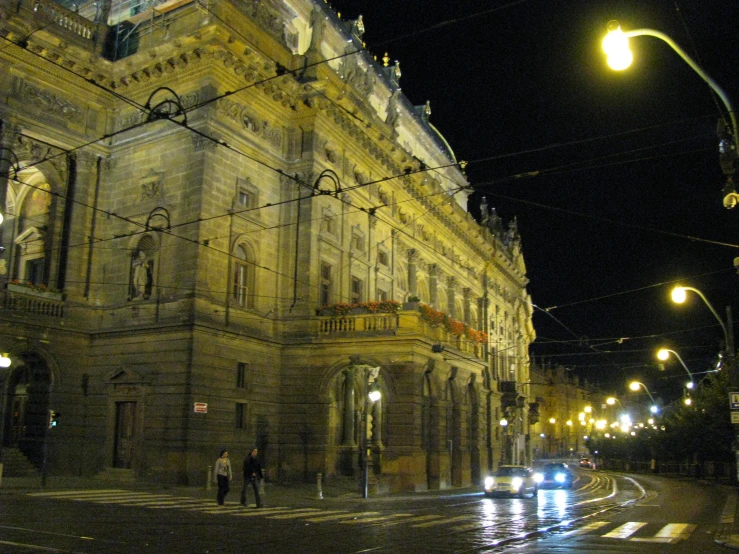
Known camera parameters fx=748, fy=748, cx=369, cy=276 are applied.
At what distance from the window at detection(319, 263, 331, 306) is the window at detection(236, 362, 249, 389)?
5.47 m

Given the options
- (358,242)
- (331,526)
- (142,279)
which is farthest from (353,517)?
(358,242)

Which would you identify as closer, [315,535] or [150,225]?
[315,535]

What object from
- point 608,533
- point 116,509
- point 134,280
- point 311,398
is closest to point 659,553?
point 608,533

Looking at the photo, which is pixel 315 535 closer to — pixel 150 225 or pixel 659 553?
pixel 659 553

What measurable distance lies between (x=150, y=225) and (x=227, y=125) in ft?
17.0

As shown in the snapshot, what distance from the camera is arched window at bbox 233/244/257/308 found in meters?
31.2

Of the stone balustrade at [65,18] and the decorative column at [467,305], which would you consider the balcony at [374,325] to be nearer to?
the stone balustrade at [65,18]

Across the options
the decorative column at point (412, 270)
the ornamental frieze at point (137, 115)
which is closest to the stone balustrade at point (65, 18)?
the ornamental frieze at point (137, 115)

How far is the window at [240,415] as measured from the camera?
30.1 metres

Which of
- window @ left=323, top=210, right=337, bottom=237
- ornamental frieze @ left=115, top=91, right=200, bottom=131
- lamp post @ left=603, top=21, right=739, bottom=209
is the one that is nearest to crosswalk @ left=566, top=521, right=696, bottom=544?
lamp post @ left=603, top=21, right=739, bottom=209

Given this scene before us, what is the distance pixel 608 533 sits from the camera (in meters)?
16.5

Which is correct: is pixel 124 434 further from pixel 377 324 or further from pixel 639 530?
pixel 639 530

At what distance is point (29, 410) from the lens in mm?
29297

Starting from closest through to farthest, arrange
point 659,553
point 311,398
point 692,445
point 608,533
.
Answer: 1. point 659,553
2. point 608,533
3. point 311,398
4. point 692,445
